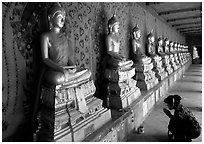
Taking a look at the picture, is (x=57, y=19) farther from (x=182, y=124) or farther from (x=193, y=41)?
(x=193, y=41)

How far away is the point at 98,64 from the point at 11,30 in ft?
5.36

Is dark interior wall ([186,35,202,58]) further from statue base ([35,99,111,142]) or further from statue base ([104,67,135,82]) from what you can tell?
statue base ([35,99,111,142])

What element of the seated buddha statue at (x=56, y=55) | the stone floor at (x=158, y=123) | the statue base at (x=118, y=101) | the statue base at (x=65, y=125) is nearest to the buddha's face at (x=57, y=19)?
the seated buddha statue at (x=56, y=55)

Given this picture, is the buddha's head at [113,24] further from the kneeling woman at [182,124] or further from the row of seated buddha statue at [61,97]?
the kneeling woman at [182,124]

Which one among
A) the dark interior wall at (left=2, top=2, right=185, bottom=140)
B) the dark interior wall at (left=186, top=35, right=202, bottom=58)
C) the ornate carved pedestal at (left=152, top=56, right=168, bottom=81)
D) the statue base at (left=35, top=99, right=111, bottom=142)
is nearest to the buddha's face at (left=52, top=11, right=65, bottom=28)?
the dark interior wall at (left=2, top=2, right=185, bottom=140)

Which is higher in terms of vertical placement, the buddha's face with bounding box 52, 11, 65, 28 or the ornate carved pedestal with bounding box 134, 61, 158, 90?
the buddha's face with bounding box 52, 11, 65, 28

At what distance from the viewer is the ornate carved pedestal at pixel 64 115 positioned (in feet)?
6.04

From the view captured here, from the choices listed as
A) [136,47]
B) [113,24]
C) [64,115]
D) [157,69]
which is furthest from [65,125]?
[157,69]

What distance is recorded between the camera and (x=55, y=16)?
2.02 m

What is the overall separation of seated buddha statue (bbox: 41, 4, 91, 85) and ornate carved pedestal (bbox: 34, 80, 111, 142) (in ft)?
0.29

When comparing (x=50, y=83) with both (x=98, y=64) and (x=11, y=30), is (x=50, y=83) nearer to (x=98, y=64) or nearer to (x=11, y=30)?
(x=11, y=30)

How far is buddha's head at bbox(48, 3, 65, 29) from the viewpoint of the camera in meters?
2.02

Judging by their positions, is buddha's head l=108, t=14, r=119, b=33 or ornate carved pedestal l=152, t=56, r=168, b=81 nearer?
buddha's head l=108, t=14, r=119, b=33

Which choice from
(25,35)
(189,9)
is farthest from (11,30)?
(189,9)
